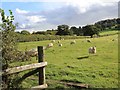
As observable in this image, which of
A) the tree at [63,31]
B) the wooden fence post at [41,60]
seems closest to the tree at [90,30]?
the tree at [63,31]

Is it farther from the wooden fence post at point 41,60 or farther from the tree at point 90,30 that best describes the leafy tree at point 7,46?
the tree at point 90,30

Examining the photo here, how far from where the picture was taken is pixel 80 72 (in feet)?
43.9

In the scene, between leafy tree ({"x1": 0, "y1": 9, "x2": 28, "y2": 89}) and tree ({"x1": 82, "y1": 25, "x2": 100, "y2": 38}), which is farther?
tree ({"x1": 82, "y1": 25, "x2": 100, "y2": 38})

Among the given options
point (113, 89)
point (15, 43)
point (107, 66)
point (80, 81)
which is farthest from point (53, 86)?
point (107, 66)

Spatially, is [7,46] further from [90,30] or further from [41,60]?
[90,30]

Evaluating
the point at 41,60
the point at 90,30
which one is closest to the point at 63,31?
the point at 90,30

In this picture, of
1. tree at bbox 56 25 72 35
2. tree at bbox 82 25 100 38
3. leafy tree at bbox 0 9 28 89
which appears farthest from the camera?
tree at bbox 56 25 72 35

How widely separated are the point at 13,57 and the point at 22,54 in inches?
19.7

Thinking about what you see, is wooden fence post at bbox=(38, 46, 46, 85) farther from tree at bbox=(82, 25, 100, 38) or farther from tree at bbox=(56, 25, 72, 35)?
tree at bbox=(56, 25, 72, 35)

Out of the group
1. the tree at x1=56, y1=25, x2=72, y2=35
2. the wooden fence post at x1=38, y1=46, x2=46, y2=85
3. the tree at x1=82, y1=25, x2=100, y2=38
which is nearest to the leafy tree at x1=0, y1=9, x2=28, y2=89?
the wooden fence post at x1=38, y1=46, x2=46, y2=85

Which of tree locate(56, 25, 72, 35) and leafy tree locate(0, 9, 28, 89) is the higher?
tree locate(56, 25, 72, 35)

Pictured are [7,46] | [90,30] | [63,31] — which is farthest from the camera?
[63,31]

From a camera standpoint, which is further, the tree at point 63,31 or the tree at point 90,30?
the tree at point 63,31

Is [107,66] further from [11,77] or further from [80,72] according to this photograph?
[11,77]
